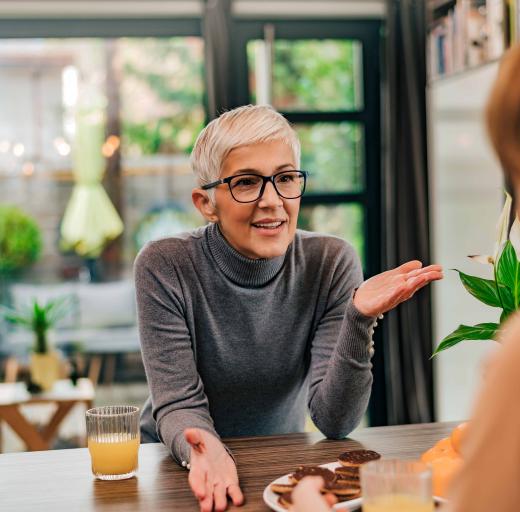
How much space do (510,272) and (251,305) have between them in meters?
0.66

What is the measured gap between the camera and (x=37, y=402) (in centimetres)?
382

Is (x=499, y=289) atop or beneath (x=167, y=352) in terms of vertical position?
atop

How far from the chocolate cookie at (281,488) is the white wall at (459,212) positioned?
2.16 meters

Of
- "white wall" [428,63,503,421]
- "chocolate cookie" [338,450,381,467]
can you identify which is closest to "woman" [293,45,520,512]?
"chocolate cookie" [338,450,381,467]

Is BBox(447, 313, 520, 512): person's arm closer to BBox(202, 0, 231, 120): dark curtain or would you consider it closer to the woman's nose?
the woman's nose

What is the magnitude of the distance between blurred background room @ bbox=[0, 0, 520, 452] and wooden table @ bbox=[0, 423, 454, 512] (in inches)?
97.5

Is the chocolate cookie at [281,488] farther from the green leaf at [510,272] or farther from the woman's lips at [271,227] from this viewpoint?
the woman's lips at [271,227]

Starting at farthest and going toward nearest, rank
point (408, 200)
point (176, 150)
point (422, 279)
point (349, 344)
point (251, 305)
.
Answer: point (176, 150), point (408, 200), point (251, 305), point (349, 344), point (422, 279)

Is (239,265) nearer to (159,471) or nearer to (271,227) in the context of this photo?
(271,227)

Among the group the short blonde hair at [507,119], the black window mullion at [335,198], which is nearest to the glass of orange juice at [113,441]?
the short blonde hair at [507,119]

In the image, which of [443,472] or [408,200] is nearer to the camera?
[443,472]

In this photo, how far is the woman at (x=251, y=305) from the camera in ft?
5.46

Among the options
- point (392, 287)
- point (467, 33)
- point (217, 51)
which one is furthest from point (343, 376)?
point (217, 51)

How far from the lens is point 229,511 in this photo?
1.23 meters
